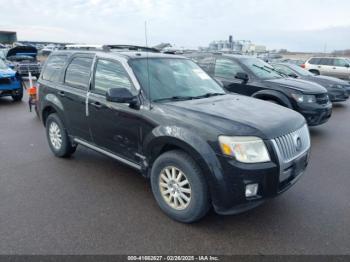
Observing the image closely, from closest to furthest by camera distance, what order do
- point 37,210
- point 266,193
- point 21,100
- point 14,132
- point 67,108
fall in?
1. point 266,193
2. point 37,210
3. point 67,108
4. point 14,132
5. point 21,100

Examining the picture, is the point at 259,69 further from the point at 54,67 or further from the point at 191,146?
the point at 191,146

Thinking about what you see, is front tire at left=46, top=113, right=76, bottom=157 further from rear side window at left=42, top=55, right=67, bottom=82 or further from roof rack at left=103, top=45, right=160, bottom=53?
roof rack at left=103, top=45, right=160, bottom=53

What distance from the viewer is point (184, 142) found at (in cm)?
296

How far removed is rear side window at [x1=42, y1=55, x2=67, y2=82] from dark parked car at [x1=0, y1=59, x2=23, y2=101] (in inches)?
252

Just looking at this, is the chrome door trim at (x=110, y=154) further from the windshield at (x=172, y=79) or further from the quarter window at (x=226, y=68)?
the quarter window at (x=226, y=68)

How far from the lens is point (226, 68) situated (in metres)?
7.58

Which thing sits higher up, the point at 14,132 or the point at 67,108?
the point at 67,108

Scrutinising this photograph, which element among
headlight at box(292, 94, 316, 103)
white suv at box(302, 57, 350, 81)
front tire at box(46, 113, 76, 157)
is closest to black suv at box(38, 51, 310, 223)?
front tire at box(46, 113, 76, 157)

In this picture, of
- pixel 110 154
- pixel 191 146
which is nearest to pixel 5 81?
pixel 110 154

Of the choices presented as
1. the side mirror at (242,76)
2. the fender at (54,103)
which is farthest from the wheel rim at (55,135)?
the side mirror at (242,76)

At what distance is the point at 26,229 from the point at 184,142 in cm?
187

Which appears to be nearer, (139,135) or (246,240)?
(246,240)

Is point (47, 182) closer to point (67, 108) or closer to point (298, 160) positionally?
point (67, 108)

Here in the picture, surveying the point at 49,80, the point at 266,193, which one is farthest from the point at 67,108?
the point at 266,193
